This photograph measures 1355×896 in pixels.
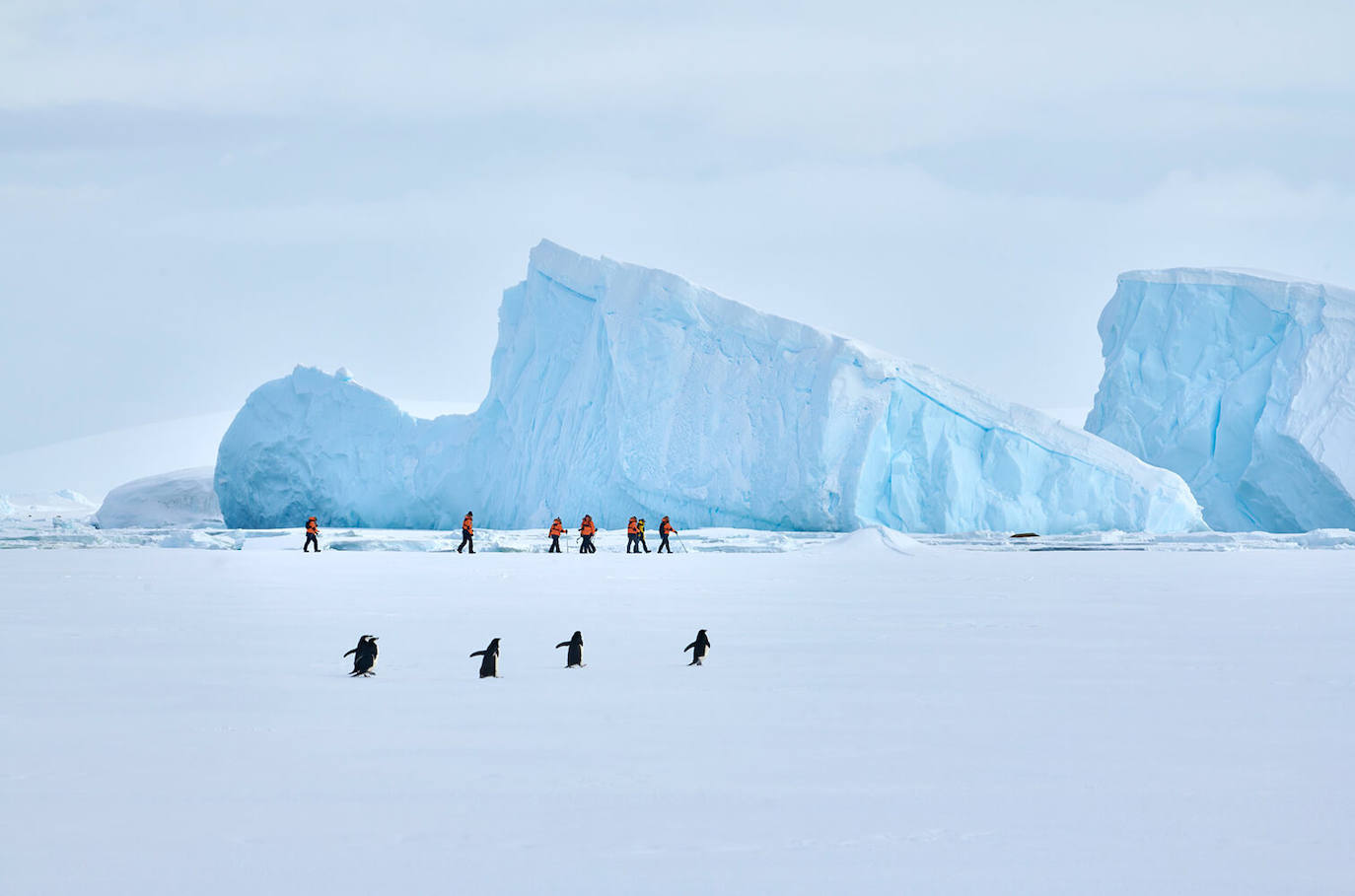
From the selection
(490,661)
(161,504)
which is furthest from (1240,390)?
(490,661)

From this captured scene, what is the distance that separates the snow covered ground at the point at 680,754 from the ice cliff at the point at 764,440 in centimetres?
1335

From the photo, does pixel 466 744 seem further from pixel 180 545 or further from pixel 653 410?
pixel 653 410

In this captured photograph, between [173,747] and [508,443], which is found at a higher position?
[508,443]

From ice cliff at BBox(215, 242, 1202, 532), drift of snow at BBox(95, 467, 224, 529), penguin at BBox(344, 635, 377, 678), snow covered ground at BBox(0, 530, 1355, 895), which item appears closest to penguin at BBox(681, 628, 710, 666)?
snow covered ground at BBox(0, 530, 1355, 895)

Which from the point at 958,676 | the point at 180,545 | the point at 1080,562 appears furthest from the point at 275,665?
the point at 180,545

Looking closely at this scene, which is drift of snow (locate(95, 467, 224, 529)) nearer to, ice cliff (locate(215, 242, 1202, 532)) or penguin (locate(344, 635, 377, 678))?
ice cliff (locate(215, 242, 1202, 532))

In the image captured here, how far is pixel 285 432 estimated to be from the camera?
1051 inches

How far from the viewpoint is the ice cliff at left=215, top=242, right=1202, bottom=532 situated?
21828 millimetres

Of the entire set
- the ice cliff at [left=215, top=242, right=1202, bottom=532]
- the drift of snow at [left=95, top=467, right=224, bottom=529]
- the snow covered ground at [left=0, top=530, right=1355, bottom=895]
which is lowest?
the snow covered ground at [left=0, top=530, right=1355, bottom=895]

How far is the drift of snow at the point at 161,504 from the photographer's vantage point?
32.2 metres

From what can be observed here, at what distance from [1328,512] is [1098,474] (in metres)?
5.18

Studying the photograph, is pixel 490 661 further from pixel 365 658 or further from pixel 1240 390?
pixel 1240 390

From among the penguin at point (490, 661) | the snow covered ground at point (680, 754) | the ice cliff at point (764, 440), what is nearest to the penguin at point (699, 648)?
the snow covered ground at point (680, 754)

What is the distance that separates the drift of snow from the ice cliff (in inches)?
441
